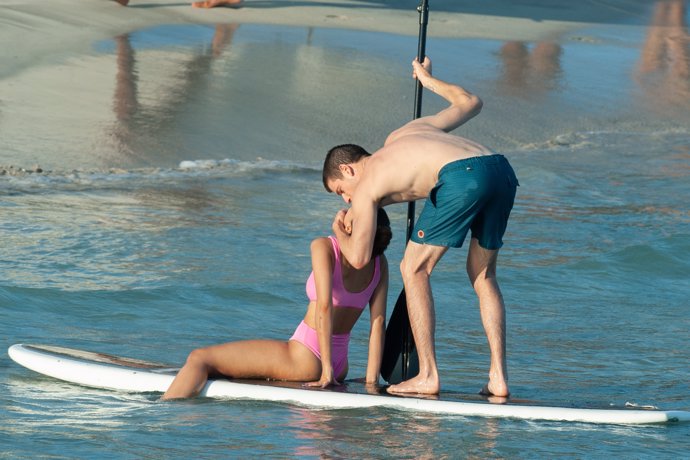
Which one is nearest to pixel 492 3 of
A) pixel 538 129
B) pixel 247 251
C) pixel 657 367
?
pixel 538 129

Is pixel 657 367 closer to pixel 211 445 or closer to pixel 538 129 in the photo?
pixel 211 445

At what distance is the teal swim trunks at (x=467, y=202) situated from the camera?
508cm

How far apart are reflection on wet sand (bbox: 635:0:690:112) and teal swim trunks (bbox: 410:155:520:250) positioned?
9343mm

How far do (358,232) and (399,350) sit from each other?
0.88 m

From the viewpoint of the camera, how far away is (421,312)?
526cm

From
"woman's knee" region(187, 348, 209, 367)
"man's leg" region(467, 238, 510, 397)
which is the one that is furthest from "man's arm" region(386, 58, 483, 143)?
"woman's knee" region(187, 348, 209, 367)

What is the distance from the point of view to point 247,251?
313 inches

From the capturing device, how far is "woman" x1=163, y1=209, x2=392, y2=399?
515 cm

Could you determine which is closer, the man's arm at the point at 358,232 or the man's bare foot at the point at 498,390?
the man's arm at the point at 358,232

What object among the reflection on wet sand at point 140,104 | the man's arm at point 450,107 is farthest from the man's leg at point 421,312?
the reflection on wet sand at point 140,104

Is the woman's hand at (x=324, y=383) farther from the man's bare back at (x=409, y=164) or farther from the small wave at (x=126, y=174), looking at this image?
the small wave at (x=126, y=174)

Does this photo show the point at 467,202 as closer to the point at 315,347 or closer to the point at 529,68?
the point at 315,347

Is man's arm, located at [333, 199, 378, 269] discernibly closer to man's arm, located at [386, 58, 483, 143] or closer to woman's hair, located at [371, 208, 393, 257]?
woman's hair, located at [371, 208, 393, 257]

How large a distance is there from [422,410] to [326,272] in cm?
68
